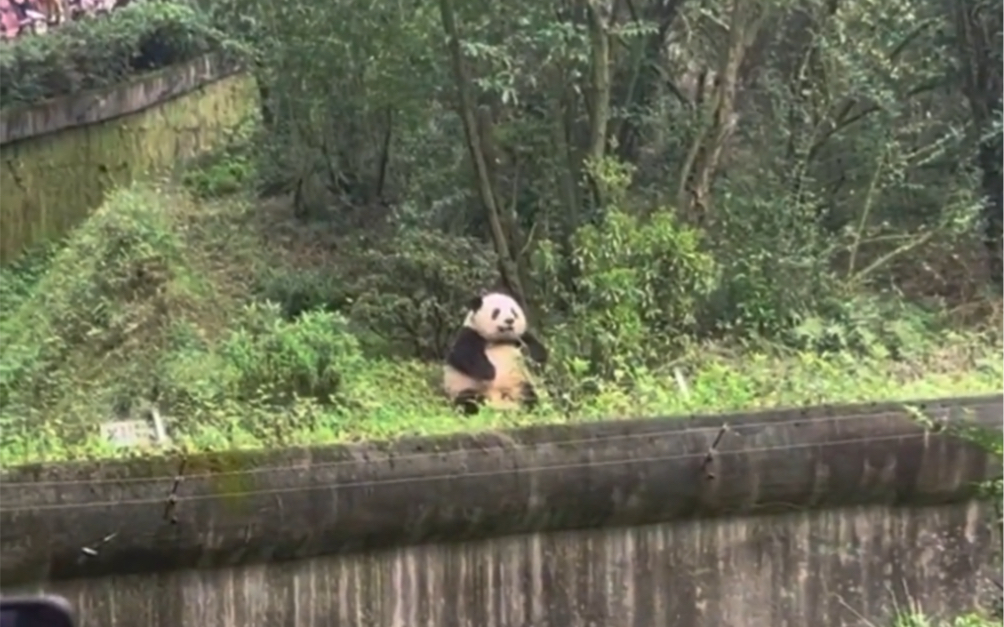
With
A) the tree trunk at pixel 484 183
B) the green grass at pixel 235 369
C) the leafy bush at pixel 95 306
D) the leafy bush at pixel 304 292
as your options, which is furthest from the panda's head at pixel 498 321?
the leafy bush at pixel 95 306

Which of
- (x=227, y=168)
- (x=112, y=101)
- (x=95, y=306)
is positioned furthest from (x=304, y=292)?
(x=112, y=101)

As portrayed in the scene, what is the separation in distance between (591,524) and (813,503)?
59 cm

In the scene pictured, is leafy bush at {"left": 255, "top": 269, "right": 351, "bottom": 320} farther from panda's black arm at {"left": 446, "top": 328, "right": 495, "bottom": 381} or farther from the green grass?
panda's black arm at {"left": 446, "top": 328, "right": 495, "bottom": 381}

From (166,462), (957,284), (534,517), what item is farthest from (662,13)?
(166,462)

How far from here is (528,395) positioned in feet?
13.8

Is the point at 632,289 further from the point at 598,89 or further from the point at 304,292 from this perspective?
the point at 304,292

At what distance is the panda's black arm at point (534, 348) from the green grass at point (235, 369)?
0.28 feet

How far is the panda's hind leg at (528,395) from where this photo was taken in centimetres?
387

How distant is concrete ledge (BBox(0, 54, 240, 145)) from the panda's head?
363 cm

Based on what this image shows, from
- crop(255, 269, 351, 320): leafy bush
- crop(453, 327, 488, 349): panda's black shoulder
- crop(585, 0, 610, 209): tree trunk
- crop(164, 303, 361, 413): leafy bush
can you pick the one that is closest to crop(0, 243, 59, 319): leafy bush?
crop(255, 269, 351, 320): leafy bush

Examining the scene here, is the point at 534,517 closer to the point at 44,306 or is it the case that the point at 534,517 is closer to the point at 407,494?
the point at 407,494

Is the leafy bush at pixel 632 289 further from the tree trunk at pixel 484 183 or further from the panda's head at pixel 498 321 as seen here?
the tree trunk at pixel 484 183

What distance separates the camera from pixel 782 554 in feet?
10.4

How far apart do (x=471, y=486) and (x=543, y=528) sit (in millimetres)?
223
